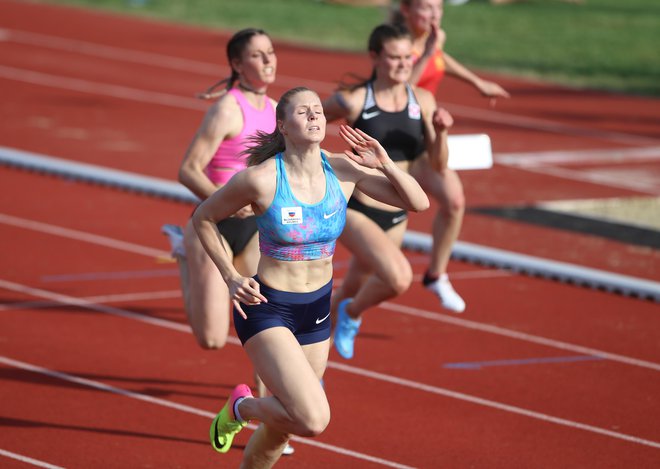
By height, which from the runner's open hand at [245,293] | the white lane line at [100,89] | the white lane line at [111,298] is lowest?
the white lane line at [100,89]

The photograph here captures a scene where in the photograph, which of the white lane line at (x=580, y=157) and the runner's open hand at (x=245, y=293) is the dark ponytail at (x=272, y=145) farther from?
the white lane line at (x=580, y=157)

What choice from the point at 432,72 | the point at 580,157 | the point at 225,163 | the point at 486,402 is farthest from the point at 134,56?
the point at 486,402

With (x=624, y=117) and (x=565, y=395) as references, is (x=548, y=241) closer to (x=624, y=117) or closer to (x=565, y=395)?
(x=565, y=395)

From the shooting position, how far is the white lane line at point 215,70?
1920 centimetres

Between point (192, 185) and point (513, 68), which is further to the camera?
point (513, 68)

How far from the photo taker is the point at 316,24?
3017 cm

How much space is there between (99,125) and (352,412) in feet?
36.3

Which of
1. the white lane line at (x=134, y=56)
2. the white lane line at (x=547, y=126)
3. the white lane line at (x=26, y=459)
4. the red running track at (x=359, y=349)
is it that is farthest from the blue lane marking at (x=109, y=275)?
the white lane line at (x=134, y=56)

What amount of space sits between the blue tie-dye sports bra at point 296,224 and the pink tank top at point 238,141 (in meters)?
1.71

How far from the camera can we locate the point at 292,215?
6059 millimetres

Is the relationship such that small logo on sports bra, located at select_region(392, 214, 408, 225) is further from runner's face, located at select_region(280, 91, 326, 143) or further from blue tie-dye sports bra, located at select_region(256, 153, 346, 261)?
runner's face, located at select_region(280, 91, 326, 143)

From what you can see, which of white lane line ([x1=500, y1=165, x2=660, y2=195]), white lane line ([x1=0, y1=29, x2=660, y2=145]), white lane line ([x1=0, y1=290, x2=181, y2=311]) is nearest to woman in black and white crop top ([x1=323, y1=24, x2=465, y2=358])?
white lane line ([x1=0, y1=290, x2=181, y2=311])

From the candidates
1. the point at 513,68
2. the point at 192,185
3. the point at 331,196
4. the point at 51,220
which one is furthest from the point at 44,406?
the point at 513,68

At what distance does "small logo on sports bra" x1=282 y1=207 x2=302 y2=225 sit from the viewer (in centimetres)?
605
